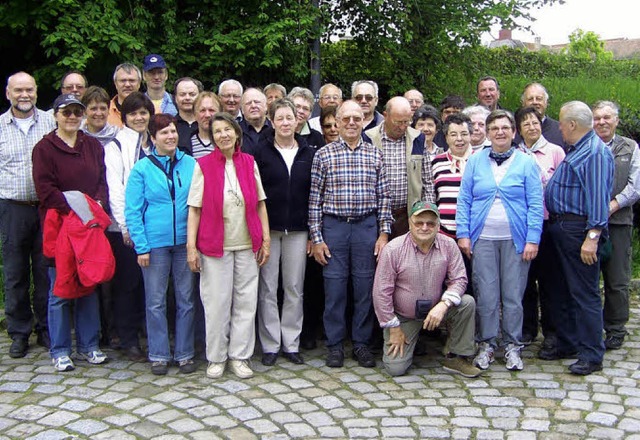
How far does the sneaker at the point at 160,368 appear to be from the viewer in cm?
541

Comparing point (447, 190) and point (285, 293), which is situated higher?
point (447, 190)

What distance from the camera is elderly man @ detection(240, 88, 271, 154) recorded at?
586cm

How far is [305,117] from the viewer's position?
248 inches

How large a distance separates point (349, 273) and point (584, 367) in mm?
1957

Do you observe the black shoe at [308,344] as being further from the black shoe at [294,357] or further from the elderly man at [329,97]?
the elderly man at [329,97]

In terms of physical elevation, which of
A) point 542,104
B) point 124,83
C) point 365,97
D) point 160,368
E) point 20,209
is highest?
point 124,83

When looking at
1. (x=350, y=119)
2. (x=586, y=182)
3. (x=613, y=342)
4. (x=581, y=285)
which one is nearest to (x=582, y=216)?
(x=586, y=182)

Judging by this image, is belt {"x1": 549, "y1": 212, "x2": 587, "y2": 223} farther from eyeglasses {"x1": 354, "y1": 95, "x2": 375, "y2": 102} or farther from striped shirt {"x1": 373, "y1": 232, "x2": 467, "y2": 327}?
eyeglasses {"x1": 354, "y1": 95, "x2": 375, "y2": 102}

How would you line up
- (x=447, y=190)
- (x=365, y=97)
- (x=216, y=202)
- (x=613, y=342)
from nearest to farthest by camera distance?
(x=216, y=202) < (x=447, y=190) < (x=613, y=342) < (x=365, y=97)

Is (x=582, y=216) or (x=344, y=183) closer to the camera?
(x=582, y=216)

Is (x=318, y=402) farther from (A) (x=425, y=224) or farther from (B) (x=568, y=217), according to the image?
(B) (x=568, y=217)

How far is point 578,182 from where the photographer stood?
5328mm

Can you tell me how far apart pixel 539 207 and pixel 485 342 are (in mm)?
1161

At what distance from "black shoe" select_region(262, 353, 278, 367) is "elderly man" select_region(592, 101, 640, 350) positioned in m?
2.82
